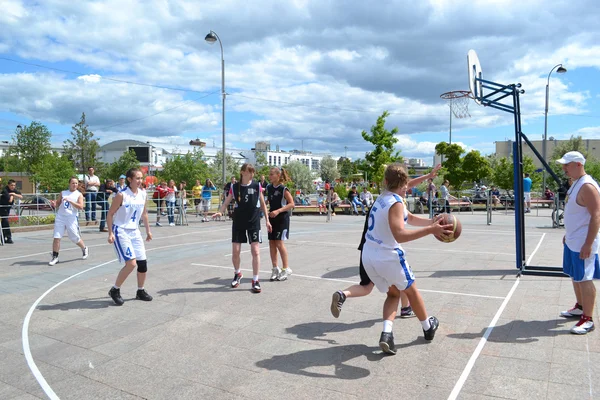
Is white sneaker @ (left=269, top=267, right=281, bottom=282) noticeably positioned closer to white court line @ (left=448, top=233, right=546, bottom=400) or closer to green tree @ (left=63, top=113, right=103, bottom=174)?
white court line @ (left=448, top=233, right=546, bottom=400)

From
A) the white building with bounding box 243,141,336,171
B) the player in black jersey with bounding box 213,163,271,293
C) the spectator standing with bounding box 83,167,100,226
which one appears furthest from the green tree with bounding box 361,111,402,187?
the white building with bounding box 243,141,336,171

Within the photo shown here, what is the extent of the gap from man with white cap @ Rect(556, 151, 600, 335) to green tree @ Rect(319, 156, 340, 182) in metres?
101

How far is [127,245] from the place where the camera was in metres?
6.33

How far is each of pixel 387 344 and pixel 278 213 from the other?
3.59m

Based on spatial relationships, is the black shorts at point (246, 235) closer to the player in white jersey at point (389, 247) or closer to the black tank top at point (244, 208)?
the black tank top at point (244, 208)

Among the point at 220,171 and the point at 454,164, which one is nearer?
the point at 454,164

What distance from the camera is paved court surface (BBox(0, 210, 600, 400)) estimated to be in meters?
3.79

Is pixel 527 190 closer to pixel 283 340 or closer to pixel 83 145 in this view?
pixel 283 340

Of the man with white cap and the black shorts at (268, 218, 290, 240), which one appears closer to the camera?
the man with white cap

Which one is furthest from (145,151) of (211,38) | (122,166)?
(211,38)

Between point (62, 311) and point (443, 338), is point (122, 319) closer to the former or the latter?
point (62, 311)

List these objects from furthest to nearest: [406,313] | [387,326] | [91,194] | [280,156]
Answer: [280,156], [91,194], [406,313], [387,326]

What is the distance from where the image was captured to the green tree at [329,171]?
108m

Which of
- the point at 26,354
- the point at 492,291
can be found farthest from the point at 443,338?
the point at 26,354
